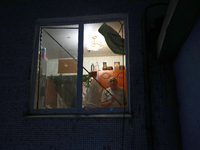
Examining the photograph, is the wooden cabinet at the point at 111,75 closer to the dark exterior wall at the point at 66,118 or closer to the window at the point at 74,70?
the window at the point at 74,70

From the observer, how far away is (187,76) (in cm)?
137

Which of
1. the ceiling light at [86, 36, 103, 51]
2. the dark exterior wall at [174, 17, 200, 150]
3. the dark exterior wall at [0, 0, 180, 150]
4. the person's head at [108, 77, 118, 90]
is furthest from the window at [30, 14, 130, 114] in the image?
the dark exterior wall at [174, 17, 200, 150]

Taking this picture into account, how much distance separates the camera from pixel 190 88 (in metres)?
1.32

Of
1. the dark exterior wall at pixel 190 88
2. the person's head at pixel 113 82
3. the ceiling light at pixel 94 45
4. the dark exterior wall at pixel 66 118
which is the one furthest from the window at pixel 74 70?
the dark exterior wall at pixel 190 88

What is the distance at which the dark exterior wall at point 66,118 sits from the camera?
1.54 m

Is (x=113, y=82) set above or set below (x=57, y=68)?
below

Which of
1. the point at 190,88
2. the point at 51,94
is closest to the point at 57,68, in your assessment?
the point at 51,94

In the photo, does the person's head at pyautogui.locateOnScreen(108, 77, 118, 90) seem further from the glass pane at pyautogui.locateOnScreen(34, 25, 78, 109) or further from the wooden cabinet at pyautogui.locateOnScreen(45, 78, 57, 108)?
the wooden cabinet at pyautogui.locateOnScreen(45, 78, 57, 108)

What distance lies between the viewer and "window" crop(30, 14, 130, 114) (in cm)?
180

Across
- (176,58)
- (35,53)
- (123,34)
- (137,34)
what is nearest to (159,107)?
(176,58)

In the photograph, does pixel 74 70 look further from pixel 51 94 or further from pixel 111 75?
pixel 111 75

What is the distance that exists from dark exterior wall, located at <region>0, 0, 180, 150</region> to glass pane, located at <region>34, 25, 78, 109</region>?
19cm

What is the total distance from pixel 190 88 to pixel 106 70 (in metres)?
1.33

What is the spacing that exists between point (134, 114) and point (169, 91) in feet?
1.58
